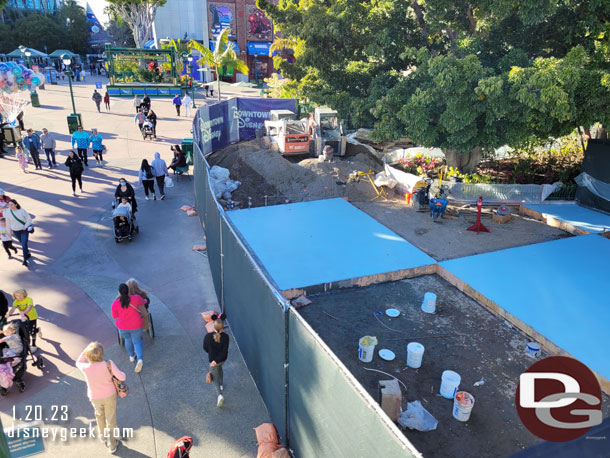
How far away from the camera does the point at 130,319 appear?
643 cm

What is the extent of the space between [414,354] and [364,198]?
8.47 meters

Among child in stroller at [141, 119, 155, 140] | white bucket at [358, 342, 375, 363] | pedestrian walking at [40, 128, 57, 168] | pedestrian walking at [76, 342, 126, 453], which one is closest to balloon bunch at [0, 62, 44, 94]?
pedestrian walking at [40, 128, 57, 168]

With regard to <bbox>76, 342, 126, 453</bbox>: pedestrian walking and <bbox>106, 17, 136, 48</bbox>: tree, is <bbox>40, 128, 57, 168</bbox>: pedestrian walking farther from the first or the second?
<bbox>106, 17, 136, 48</bbox>: tree

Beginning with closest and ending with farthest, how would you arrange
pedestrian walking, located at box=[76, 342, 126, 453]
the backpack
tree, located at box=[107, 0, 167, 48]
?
the backpack
pedestrian walking, located at box=[76, 342, 126, 453]
tree, located at box=[107, 0, 167, 48]

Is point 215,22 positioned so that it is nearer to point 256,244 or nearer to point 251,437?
point 256,244

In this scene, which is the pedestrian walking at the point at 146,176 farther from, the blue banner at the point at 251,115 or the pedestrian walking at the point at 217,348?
the blue banner at the point at 251,115

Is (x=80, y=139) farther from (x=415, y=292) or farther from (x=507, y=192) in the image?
(x=507, y=192)

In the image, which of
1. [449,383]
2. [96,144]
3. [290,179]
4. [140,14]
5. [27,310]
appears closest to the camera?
[449,383]

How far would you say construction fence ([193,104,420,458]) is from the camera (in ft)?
11.4

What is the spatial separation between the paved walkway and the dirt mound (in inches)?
83.3

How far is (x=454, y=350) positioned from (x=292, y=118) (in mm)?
17056

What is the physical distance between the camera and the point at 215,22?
170 feet

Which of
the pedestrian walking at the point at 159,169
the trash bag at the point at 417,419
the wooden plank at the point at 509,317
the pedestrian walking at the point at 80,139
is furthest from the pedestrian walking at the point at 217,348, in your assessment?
the pedestrian walking at the point at 80,139

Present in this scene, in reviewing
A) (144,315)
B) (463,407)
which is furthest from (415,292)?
(144,315)
